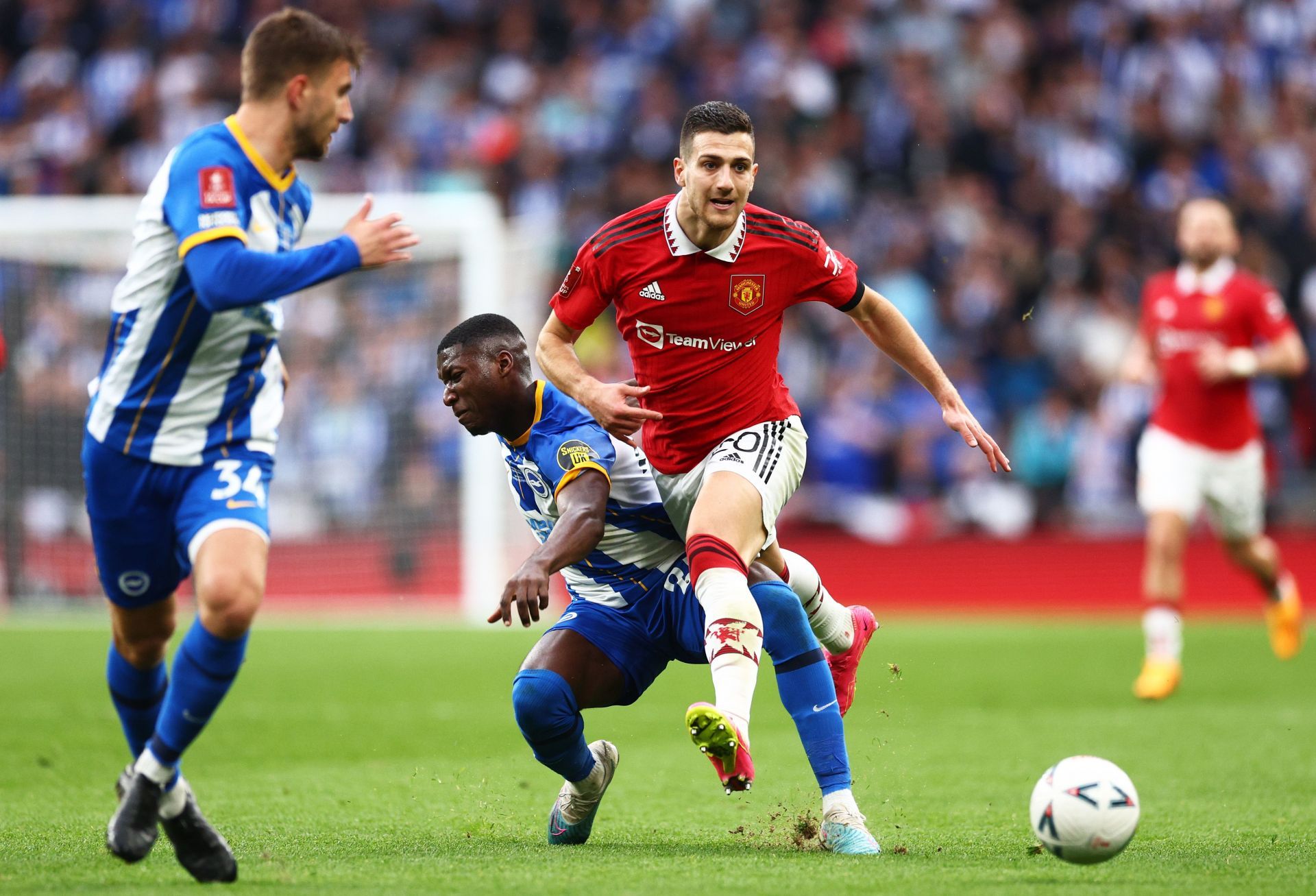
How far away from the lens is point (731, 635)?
477cm

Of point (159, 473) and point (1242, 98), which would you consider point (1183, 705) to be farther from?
point (1242, 98)

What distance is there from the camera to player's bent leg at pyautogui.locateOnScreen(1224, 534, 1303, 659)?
34.0 ft

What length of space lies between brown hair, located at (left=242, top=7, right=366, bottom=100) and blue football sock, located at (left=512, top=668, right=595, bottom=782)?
1929 millimetres

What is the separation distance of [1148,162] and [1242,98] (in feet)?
4.42

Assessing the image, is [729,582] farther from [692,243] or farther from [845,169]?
[845,169]

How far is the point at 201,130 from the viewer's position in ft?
15.4

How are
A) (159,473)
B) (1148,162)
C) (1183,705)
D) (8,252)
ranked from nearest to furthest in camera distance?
(159,473) → (1183,705) → (8,252) → (1148,162)

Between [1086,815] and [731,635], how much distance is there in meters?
1.11

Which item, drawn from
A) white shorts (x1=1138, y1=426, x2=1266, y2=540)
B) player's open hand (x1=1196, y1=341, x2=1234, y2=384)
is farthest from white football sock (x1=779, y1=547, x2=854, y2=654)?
player's open hand (x1=1196, y1=341, x2=1234, y2=384)

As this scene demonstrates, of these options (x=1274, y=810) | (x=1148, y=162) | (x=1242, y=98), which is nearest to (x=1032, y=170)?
(x=1148, y=162)

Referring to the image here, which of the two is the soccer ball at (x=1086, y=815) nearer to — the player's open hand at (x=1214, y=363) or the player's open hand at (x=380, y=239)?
the player's open hand at (x=380, y=239)

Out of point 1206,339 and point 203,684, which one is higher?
point 1206,339

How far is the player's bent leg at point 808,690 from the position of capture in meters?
5.04

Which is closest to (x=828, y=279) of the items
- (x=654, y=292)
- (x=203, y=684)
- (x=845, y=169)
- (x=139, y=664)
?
(x=654, y=292)
